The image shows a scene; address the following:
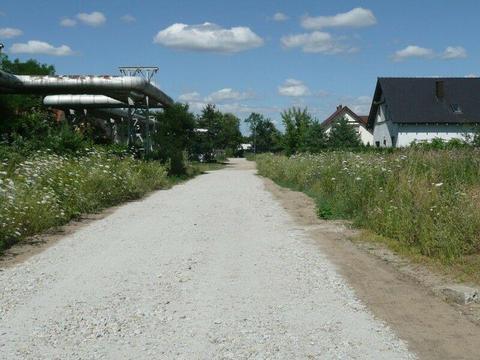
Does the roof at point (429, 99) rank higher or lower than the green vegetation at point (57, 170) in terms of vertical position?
higher

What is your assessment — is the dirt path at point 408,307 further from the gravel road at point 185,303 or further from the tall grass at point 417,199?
the tall grass at point 417,199

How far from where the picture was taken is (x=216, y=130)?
76375 mm

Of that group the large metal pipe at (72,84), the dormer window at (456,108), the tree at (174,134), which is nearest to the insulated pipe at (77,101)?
the tree at (174,134)

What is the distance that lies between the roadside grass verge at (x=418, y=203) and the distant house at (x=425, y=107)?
33844 mm

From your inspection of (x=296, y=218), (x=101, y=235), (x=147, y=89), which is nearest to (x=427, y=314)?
(x=101, y=235)

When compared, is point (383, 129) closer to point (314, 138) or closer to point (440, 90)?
point (440, 90)

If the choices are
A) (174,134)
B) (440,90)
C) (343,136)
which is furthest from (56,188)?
(440,90)

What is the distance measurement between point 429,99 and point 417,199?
44250 millimetres

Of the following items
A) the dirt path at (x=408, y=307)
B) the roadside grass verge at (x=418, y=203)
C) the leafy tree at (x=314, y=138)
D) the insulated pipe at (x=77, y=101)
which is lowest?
the dirt path at (x=408, y=307)

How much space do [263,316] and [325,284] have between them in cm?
168

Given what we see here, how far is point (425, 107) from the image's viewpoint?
52.0 metres

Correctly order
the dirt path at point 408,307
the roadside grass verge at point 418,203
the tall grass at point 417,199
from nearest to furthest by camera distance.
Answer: the dirt path at point 408,307 < the roadside grass verge at point 418,203 < the tall grass at point 417,199

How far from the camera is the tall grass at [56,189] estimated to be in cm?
1145

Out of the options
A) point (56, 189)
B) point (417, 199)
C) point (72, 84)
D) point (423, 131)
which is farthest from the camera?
point (423, 131)
